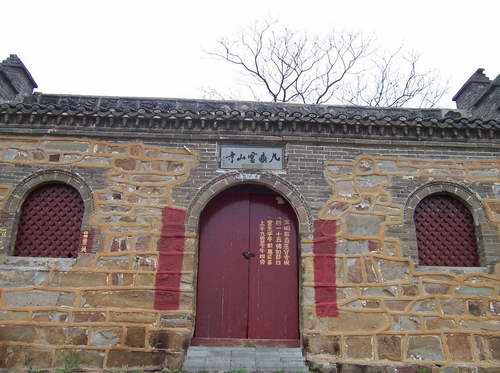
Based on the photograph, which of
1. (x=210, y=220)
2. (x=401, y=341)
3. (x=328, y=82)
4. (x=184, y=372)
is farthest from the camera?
(x=328, y=82)

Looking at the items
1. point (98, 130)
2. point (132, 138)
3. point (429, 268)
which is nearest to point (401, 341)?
point (429, 268)

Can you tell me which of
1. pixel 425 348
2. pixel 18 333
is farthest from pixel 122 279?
pixel 425 348

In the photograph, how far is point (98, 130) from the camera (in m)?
6.65

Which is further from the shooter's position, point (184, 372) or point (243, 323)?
point (243, 323)

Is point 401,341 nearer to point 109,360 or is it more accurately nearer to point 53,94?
point 109,360

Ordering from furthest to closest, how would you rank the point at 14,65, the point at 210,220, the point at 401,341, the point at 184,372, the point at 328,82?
the point at 328,82 < the point at 14,65 < the point at 210,220 < the point at 401,341 < the point at 184,372

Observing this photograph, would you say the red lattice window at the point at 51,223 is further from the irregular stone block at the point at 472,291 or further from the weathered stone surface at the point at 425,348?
the irregular stone block at the point at 472,291

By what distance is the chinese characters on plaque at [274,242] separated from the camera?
6.41 meters

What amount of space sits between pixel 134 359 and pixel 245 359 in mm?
1547

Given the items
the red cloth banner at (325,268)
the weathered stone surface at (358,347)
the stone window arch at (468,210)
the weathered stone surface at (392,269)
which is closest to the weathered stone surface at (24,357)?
the red cloth banner at (325,268)

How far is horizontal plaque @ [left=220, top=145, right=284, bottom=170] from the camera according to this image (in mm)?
6598

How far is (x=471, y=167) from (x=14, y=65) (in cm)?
924

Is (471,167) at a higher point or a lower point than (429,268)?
higher

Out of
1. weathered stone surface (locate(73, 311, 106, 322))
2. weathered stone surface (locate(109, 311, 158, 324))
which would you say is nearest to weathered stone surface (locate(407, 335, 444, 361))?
weathered stone surface (locate(109, 311, 158, 324))
